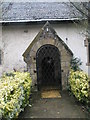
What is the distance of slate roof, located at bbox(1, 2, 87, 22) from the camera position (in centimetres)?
1081

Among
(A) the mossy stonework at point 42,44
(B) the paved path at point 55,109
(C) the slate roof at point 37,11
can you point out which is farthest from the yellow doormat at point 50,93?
(C) the slate roof at point 37,11

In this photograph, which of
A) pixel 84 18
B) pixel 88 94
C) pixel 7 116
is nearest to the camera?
pixel 7 116

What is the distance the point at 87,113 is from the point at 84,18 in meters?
4.43

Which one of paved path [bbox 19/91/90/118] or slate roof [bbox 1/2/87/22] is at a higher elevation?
slate roof [bbox 1/2/87/22]

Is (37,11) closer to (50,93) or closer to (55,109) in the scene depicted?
(50,93)

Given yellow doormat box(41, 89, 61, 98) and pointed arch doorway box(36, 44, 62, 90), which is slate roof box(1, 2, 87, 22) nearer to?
pointed arch doorway box(36, 44, 62, 90)

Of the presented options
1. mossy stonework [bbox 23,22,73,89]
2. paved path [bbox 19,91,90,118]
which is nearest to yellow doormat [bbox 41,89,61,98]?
paved path [bbox 19,91,90,118]

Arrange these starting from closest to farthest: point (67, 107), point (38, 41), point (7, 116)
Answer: point (7, 116)
point (67, 107)
point (38, 41)

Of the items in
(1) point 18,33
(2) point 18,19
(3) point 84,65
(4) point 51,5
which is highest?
(4) point 51,5

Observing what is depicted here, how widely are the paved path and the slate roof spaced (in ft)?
16.6

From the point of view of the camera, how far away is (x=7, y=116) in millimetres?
4266

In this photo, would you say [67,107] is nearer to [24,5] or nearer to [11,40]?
[11,40]

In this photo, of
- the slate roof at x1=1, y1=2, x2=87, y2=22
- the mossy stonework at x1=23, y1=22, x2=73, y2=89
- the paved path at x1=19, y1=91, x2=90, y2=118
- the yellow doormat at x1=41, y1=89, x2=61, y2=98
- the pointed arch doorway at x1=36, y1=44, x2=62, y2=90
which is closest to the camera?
the paved path at x1=19, y1=91, x2=90, y2=118

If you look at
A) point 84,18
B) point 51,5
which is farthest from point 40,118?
point 51,5
